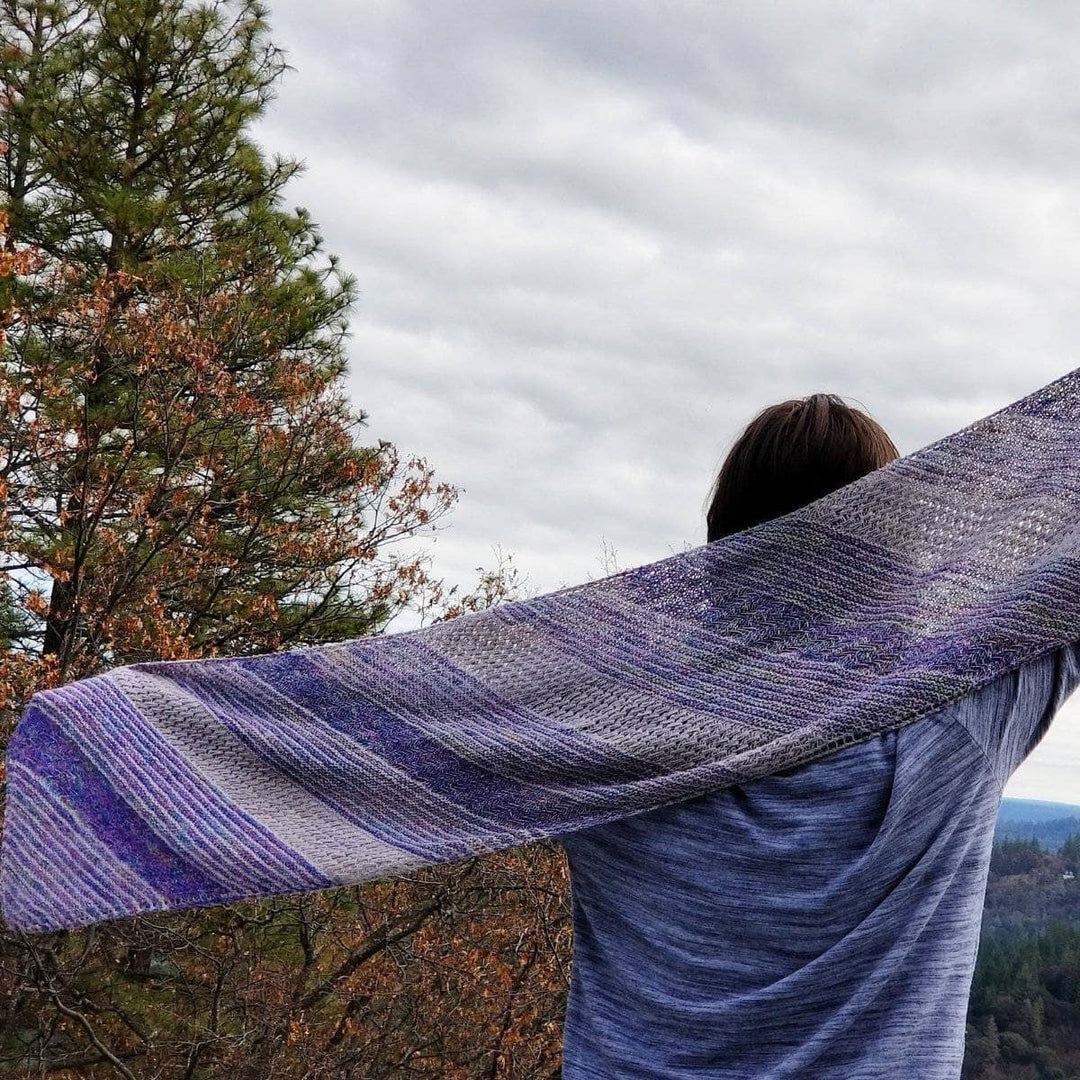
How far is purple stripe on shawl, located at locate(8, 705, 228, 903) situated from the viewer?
119 centimetres

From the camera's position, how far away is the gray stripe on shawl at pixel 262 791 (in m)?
1.18

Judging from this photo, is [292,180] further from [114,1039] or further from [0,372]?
[114,1039]

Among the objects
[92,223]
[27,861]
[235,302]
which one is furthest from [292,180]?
[27,861]

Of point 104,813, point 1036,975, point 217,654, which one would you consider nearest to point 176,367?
point 217,654

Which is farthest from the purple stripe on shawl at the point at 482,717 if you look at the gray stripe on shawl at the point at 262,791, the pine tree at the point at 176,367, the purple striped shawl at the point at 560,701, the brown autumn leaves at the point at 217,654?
the pine tree at the point at 176,367

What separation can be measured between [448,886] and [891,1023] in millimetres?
3397

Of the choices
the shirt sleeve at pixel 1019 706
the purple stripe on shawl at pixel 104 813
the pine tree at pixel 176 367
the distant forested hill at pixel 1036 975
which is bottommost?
the distant forested hill at pixel 1036 975

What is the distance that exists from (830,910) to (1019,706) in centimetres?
22

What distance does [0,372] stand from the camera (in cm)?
414

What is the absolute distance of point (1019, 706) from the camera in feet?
3.33

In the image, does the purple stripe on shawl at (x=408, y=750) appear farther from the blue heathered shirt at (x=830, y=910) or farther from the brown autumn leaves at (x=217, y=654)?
the brown autumn leaves at (x=217, y=654)

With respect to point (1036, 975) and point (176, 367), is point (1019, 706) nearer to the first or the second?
point (176, 367)

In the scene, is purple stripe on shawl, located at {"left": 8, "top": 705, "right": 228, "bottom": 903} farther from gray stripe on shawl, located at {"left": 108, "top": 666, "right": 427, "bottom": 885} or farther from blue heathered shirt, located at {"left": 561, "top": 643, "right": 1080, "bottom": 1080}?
blue heathered shirt, located at {"left": 561, "top": 643, "right": 1080, "bottom": 1080}

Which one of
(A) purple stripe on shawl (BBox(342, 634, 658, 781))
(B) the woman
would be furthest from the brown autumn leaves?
(B) the woman
